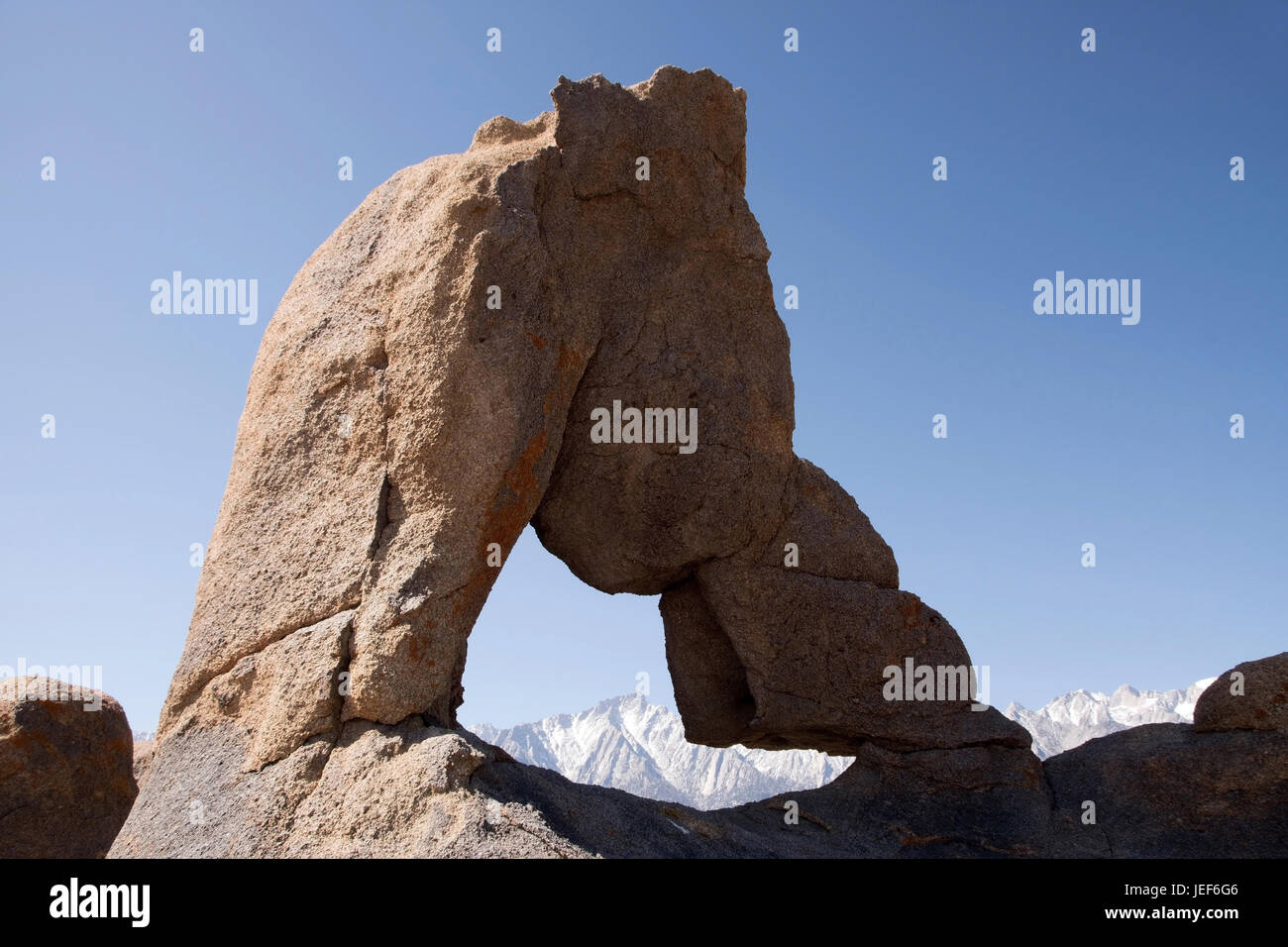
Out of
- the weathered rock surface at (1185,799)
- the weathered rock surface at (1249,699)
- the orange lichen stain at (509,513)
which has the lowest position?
the weathered rock surface at (1185,799)

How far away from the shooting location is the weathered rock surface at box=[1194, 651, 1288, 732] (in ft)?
32.6

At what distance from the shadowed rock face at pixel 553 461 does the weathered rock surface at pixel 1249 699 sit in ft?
5.83

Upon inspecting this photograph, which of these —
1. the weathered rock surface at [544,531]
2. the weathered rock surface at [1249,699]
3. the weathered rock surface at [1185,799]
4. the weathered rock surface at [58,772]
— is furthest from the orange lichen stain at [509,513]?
the weathered rock surface at [1249,699]

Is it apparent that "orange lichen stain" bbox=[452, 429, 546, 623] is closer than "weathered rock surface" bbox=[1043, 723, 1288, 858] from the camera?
Yes

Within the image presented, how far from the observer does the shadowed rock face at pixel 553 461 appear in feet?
25.5

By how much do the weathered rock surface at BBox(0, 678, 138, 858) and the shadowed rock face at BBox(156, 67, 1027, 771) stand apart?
3293 mm

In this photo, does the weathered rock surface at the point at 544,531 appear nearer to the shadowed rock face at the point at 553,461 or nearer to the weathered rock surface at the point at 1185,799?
the shadowed rock face at the point at 553,461

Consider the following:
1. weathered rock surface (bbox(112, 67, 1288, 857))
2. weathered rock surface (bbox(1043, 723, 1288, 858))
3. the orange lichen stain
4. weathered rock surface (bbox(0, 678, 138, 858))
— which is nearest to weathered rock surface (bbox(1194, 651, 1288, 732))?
weathered rock surface (bbox(1043, 723, 1288, 858))

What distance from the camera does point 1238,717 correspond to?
10.1 metres

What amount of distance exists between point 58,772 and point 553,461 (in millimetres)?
5949

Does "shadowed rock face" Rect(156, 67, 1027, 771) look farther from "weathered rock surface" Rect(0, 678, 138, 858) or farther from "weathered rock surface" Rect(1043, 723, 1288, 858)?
"weathered rock surface" Rect(0, 678, 138, 858)

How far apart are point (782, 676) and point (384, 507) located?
4635mm
